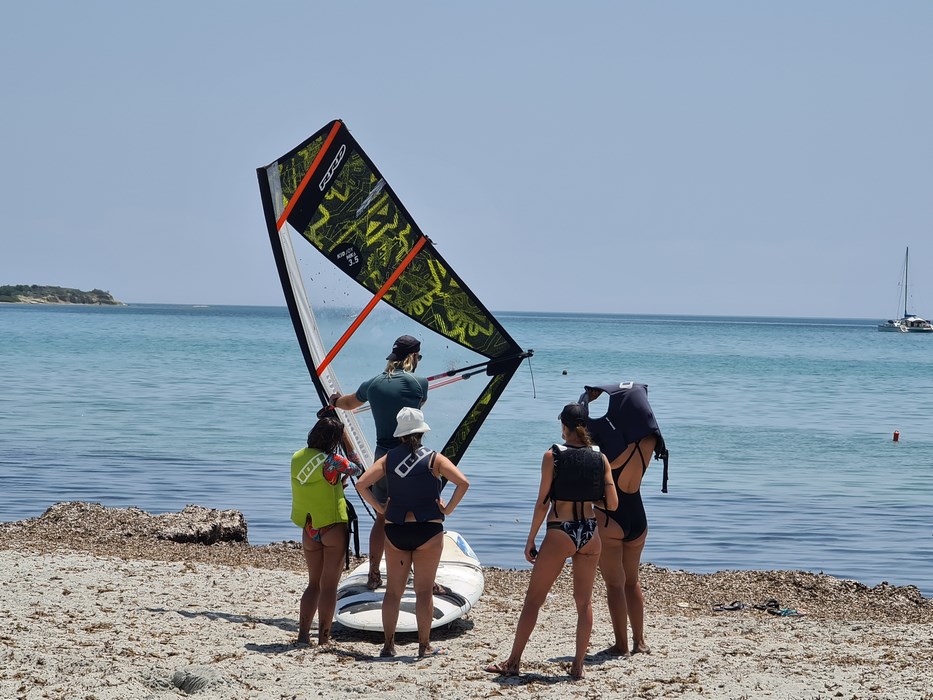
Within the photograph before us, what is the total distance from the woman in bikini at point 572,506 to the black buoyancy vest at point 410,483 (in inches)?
28.7

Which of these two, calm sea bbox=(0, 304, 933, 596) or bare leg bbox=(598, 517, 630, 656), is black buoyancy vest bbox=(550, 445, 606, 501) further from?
calm sea bbox=(0, 304, 933, 596)

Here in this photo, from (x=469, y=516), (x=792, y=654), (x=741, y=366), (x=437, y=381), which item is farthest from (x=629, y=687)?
(x=741, y=366)

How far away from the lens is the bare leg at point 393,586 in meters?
6.77

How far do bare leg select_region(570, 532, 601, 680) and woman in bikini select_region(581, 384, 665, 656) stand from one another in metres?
0.49

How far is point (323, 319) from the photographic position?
31.3ft

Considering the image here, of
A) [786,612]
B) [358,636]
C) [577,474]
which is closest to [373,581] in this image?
[358,636]

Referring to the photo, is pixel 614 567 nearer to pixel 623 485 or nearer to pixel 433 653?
pixel 623 485

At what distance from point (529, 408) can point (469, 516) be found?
1767 cm

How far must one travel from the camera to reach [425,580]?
6.83 m

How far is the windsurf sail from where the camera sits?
9.23 m

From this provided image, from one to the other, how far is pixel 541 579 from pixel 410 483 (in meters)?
1.00

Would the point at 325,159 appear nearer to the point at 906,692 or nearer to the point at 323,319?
the point at 323,319

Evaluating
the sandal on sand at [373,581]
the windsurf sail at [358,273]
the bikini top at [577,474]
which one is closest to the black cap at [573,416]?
the bikini top at [577,474]

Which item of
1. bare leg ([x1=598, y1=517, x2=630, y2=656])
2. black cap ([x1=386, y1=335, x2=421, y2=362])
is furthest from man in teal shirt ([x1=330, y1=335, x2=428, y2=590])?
bare leg ([x1=598, y1=517, x2=630, y2=656])
